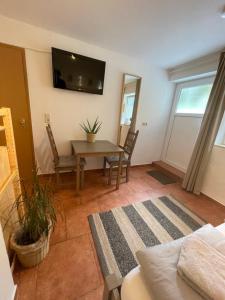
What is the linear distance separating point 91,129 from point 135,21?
1.68 meters

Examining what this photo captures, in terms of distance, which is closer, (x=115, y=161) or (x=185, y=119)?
(x=115, y=161)

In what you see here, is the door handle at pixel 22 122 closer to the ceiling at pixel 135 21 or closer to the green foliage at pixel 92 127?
the green foliage at pixel 92 127

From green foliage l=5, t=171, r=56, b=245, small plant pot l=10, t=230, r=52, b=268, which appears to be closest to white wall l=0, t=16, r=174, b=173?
green foliage l=5, t=171, r=56, b=245

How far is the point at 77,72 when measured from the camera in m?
2.29

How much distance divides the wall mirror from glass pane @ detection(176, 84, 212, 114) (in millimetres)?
1046

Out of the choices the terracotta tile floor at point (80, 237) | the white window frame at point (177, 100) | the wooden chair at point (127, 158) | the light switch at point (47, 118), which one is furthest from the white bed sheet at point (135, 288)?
the white window frame at point (177, 100)

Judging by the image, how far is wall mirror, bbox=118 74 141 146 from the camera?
114 inches

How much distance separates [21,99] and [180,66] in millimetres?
2982

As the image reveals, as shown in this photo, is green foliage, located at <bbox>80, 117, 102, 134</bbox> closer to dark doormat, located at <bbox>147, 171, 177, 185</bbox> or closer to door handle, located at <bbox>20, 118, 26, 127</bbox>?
door handle, located at <bbox>20, 118, 26, 127</bbox>

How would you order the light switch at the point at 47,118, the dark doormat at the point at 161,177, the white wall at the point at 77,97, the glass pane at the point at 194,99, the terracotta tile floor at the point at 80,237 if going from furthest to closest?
the dark doormat at the point at 161,177 < the glass pane at the point at 194,99 < the light switch at the point at 47,118 < the white wall at the point at 77,97 < the terracotta tile floor at the point at 80,237

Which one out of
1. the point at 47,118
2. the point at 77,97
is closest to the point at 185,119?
the point at 77,97

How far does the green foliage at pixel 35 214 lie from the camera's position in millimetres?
1108

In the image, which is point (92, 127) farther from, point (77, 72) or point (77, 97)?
point (77, 72)

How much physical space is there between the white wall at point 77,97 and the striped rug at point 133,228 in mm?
1372
